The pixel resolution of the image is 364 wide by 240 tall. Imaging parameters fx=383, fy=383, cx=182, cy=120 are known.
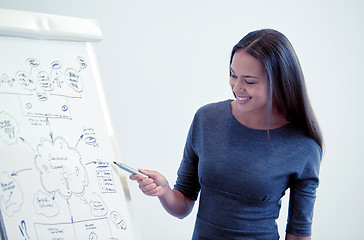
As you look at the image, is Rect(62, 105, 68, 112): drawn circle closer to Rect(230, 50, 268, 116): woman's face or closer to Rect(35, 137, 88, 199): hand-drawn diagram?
Rect(35, 137, 88, 199): hand-drawn diagram

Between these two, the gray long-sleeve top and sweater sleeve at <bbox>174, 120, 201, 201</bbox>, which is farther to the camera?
sweater sleeve at <bbox>174, 120, 201, 201</bbox>

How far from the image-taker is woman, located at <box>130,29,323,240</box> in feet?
3.28

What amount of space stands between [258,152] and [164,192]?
0.28 m

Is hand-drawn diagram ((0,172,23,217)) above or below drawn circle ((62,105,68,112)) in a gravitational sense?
below

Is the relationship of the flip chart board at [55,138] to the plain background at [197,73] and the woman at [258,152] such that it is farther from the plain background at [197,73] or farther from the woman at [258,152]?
the plain background at [197,73]

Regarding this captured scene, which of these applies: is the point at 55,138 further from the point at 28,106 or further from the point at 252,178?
the point at 252,178

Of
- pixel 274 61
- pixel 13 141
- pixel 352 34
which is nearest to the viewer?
pixel 13 141

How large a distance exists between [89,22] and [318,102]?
1.56 m

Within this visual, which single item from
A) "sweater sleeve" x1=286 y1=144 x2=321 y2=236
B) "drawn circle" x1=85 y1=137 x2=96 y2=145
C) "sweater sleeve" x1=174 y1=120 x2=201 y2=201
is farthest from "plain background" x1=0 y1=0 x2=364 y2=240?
"sweater sleeve" x1=286 y1=144 x2=321 y2=236

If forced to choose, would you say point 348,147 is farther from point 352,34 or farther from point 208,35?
point 208,35

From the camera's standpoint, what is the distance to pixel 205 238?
3.54ft

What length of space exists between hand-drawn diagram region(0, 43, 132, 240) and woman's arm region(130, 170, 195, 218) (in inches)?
2.8

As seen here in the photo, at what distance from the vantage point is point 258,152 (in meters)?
1.05

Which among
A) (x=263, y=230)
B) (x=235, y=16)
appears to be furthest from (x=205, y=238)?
(x=235, y=16)
